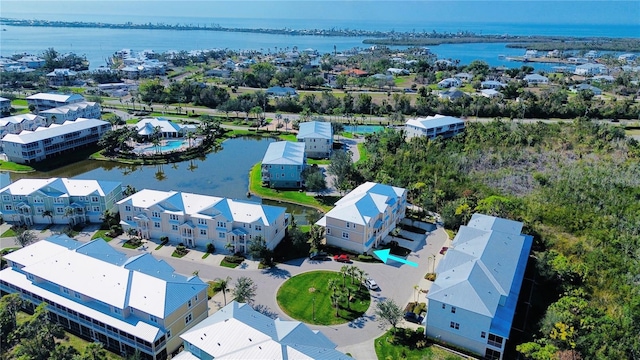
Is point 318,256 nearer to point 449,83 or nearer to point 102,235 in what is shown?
point 102,235

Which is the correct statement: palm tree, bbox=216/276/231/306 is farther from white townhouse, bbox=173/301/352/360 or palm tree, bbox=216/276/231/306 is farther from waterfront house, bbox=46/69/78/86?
waterfront house, bbox=46/69/78/86

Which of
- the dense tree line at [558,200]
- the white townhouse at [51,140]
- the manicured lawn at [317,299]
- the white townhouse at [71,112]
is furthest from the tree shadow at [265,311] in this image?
the white townhouse at [71,112]

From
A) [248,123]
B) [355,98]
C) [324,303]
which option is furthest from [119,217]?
[355,98]

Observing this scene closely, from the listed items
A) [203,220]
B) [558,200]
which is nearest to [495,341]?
[558,200]

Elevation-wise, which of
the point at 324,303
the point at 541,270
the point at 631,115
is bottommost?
the point at 324,303

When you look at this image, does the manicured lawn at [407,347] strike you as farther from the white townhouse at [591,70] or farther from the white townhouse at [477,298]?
the white townhouse at [591,70]

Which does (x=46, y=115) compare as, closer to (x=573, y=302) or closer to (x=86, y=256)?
(x=86, y=256)

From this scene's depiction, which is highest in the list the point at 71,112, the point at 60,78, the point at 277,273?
the point at 60,78
